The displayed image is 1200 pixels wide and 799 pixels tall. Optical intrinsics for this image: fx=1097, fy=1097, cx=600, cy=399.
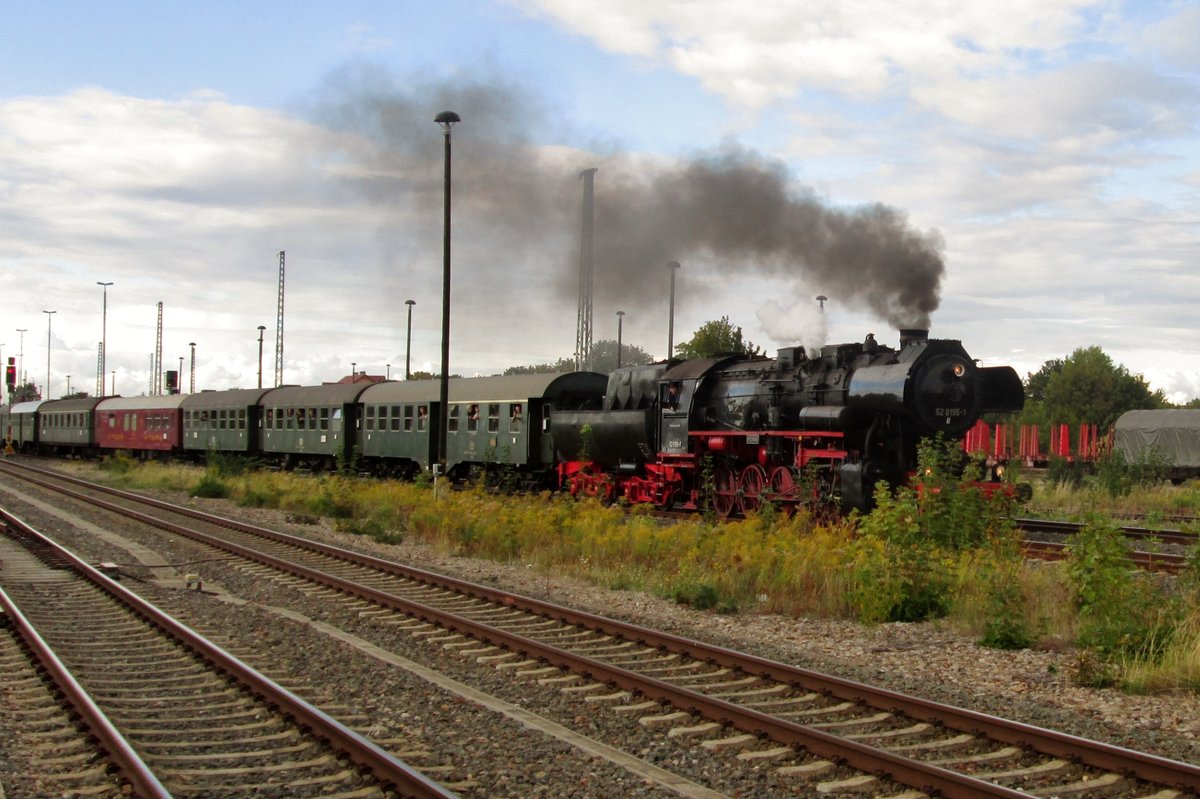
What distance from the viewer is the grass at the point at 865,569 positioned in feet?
28.6

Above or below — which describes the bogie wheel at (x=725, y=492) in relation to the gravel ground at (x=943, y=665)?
above

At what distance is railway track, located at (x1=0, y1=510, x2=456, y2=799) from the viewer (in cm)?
570

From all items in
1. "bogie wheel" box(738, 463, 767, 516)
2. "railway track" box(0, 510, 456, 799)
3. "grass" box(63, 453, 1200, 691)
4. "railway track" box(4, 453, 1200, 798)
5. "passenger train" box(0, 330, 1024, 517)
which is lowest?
"railway track" box(0, 510, 456, 799)

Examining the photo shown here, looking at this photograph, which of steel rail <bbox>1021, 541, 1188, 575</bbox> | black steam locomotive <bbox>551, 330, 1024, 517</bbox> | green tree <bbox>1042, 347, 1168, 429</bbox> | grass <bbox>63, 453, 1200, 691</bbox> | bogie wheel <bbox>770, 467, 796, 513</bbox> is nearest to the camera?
grass <bbox>63, 453, 1200, 691</bbox>

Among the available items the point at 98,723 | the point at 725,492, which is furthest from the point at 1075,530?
the point at 98,723

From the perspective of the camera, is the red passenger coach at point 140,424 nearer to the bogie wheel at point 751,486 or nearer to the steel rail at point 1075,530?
the bogie wheel at point 751,486

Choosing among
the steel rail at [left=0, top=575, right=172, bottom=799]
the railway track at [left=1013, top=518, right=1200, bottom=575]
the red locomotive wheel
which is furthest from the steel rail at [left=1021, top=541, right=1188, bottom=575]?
the steel rail at [left=0, top=575, right=172, bottom=799]

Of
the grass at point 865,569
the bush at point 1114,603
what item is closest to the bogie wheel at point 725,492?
the grass at point 865,569

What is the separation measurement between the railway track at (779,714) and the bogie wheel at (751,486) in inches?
309

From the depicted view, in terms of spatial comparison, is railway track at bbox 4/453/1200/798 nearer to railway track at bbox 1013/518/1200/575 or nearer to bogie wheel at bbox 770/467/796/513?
railway track at bbox 1013/518/1200/575

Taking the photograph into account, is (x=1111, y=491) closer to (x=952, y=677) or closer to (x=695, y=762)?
(x=952, y=677)

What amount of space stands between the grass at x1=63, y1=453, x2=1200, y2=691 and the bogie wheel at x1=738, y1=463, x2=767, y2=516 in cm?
176

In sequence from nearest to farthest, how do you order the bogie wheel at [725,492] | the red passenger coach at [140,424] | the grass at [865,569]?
the grass at [865,569], the bogie wheel at [725,492], the red passenger coach at [140,424]

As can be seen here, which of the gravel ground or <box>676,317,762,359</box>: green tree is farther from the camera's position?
<box>676,317,762,359</box>: green tree
